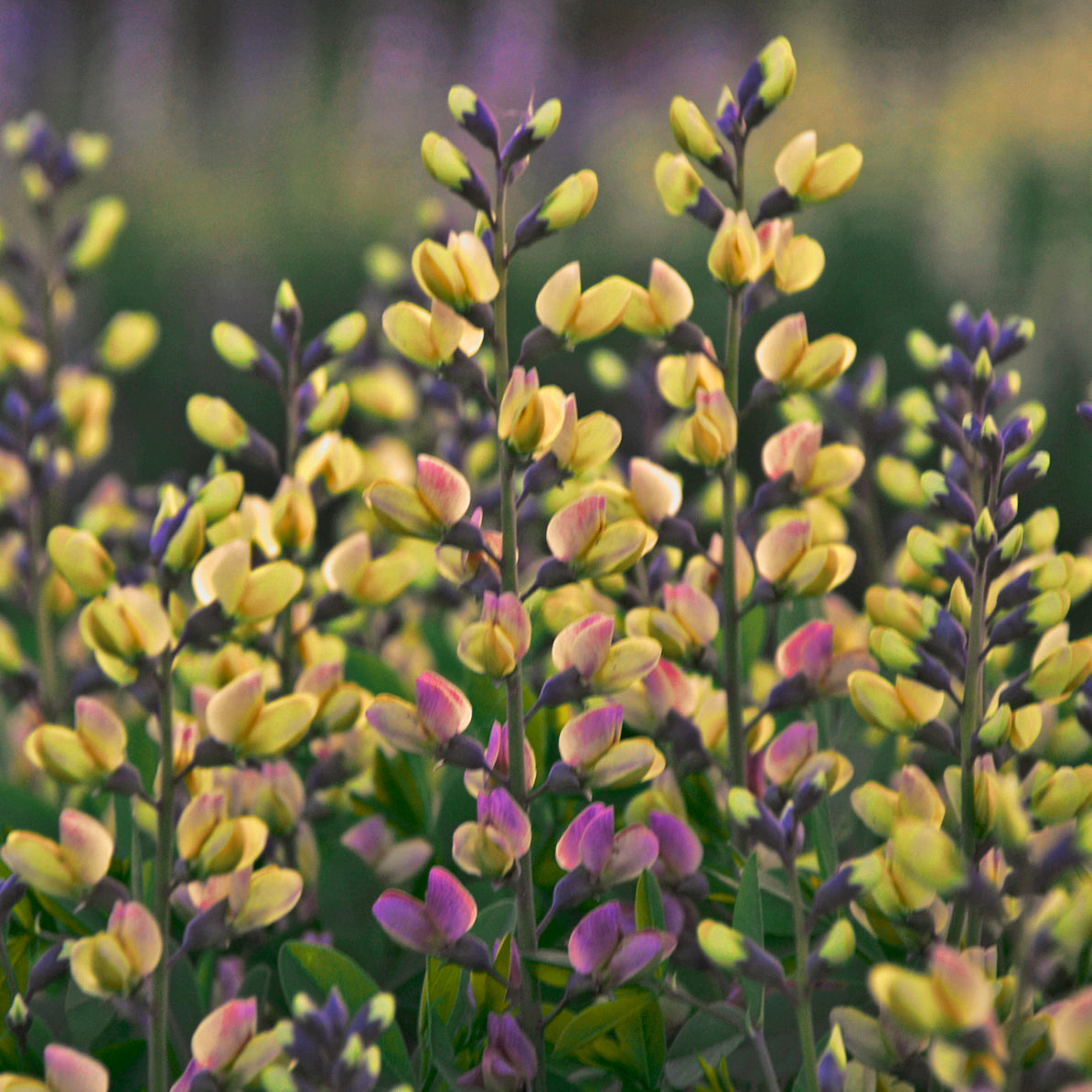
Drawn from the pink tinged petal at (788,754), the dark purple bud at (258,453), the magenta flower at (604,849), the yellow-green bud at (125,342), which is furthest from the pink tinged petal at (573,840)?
the yellow-green bud at (125,342)

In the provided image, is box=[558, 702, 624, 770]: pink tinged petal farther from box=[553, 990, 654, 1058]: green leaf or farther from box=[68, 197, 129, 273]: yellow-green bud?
box=[68, 197, 129, 273]: yellow-green bud

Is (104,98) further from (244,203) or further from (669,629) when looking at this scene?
(669,629)

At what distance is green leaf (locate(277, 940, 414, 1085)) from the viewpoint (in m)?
0.57

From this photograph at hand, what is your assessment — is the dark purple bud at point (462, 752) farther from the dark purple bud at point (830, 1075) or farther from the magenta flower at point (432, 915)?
the dark purple bud at point (830, 1075)

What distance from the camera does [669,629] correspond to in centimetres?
68

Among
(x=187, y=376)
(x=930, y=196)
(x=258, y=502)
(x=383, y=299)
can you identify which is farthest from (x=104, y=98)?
(x=258, y=502)

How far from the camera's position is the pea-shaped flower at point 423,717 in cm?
55

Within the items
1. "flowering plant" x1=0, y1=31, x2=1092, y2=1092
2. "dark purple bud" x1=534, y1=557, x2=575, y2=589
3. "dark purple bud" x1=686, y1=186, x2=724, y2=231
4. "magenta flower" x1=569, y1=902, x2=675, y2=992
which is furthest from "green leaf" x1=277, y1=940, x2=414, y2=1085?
"dark purple bud" x1=686, y1=186, x2=724, y2=231

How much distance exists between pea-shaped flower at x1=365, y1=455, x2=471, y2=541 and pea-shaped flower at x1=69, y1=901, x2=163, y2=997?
0.21m

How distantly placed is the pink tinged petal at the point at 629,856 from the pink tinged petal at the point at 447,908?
62 mm

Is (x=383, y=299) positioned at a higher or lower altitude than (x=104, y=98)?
lower

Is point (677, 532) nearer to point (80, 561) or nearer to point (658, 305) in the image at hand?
point (658, 305)

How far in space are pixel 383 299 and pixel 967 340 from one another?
0.94 meters

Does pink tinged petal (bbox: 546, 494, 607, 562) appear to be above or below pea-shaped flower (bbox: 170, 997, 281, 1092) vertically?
above
